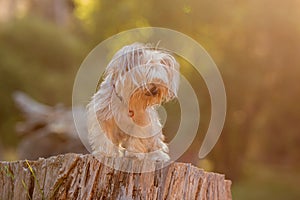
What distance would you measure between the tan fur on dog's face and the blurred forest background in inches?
178

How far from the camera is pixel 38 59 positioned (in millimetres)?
17469

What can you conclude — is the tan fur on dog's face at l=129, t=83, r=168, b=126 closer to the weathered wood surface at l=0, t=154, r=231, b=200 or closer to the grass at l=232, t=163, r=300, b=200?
the weathered wood surface at l=0, t=154, r=231, b=200

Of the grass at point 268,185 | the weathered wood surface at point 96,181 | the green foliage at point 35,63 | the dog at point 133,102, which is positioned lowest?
the weathered wood surface at point 96,181

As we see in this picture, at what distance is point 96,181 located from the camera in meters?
3.22

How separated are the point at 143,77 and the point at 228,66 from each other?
29.6 ft

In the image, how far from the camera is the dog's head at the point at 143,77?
3.54 meters

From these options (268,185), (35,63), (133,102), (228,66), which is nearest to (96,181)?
(133,102)

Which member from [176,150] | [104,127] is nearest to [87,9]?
[176,150]

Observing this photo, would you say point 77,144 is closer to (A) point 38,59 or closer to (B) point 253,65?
(B) point 253,65

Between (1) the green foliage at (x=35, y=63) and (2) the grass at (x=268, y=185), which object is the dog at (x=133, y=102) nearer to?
(2) the grass at (x=268, y=185)

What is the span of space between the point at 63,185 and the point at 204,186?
0.68 meters

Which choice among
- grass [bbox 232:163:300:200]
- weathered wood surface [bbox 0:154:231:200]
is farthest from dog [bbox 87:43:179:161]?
grass [bbox 232:163:300:200]

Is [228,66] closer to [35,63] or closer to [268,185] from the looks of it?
[268,185]

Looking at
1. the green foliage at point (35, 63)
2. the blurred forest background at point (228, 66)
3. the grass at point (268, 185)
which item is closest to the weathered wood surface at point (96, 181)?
the blurred forest background at point (228, 66)
